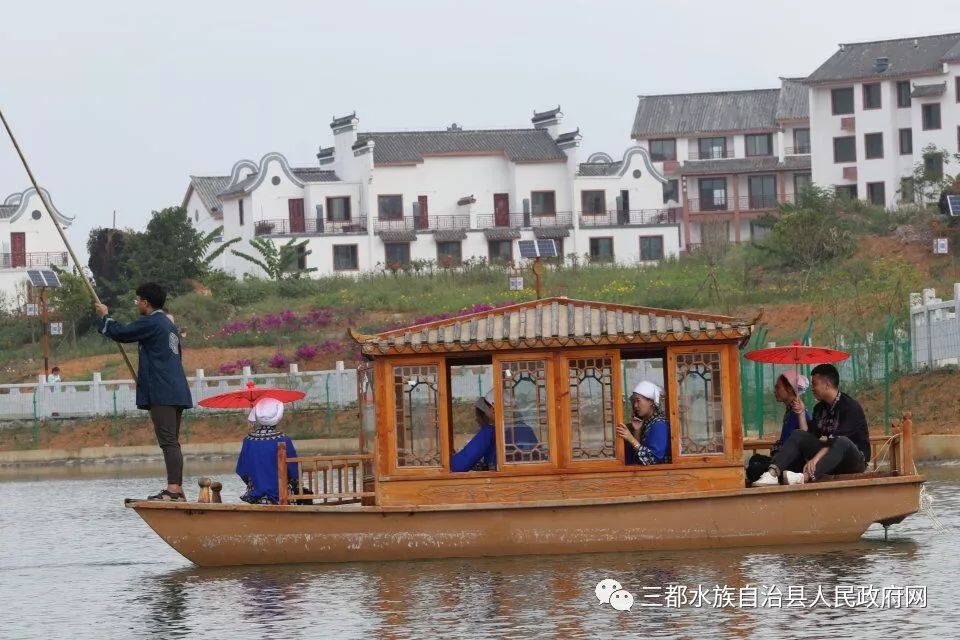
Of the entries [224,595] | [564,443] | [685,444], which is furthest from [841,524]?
[224,595]

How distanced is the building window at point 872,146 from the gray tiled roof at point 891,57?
2567 millimetres

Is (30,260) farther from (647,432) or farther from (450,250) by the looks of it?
(647,432)

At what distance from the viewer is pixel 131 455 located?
41188 mm

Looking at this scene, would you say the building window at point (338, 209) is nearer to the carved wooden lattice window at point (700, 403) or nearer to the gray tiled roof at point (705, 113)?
the gray tiled roof at point (705, 113)

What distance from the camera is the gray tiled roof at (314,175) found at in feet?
250

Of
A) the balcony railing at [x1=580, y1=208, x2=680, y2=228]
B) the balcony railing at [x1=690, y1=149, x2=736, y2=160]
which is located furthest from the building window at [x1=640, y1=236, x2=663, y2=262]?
the balcony railing at [x1=690, y1=149, x2=736, y2=160]

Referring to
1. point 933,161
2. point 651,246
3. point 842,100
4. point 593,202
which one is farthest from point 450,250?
point 933,161

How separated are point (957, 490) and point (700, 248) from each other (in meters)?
46.1

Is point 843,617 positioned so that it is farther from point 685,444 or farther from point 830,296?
point 830,296

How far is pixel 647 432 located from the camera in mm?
16562

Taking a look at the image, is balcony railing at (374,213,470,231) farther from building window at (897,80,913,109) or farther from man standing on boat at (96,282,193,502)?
man standing on boat at (96,282,193,502)

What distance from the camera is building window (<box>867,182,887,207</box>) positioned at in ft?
251

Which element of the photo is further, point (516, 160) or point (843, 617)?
point (516, 160)

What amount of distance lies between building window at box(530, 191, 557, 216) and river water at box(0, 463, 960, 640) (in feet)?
190
